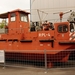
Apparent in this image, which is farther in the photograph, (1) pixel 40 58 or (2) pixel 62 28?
(1) pixel 40 58

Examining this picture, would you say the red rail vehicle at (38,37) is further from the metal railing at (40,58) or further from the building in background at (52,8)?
the building in background at (52,8)

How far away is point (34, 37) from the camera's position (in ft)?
40.9

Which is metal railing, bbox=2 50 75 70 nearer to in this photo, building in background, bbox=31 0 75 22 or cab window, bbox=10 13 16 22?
cab window, bbox=10 13 16 22

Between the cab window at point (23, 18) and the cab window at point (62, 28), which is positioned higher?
the cab window at point (23, 18)

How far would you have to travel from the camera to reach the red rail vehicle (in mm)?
11617

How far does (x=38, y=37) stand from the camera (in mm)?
12344

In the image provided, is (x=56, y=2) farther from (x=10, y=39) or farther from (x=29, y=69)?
(x=29, y=69)

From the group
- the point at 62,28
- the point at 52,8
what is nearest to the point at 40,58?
the point at 62,28

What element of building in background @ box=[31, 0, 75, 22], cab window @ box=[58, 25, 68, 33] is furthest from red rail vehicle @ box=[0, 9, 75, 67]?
building in background @ box=[31, 0, 75, 22]

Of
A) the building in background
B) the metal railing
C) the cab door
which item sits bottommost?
the metal railing

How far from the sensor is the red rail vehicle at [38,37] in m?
11.6

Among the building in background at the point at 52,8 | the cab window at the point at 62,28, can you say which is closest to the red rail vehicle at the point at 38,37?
the cab window at the point at 62,28

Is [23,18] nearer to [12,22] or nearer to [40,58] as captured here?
[12,22]

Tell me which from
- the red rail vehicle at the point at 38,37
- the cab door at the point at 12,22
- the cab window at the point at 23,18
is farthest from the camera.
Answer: the cab window at the point at 23,18
